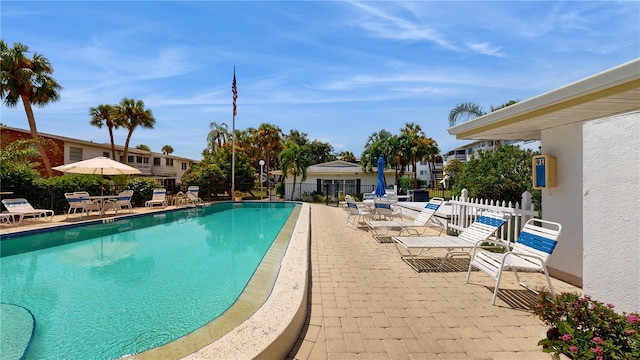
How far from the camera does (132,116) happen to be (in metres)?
29.0

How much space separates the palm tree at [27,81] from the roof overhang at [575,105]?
2300 centimetres

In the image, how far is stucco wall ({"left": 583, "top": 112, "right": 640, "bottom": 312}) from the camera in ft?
8.25

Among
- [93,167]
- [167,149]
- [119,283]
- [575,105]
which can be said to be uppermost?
[167,149]

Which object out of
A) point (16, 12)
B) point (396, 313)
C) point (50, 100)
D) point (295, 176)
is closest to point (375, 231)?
point (396, 313)

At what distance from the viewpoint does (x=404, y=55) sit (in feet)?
37.5

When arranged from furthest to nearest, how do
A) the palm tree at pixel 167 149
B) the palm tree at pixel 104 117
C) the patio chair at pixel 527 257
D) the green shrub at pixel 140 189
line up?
1. the palm tree at pixel 167 149
2. the palm tree at pixel 104 117
3. the green shrub at pixel 140 189
4. the patio chair at pixel 527 257

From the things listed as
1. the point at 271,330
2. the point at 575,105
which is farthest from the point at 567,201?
the point at 271,330

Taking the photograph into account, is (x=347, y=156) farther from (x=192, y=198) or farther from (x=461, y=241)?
(x=461, y=241)

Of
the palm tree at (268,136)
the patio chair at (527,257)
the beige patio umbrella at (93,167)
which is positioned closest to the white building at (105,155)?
the beige patio umbrella at (93,167)

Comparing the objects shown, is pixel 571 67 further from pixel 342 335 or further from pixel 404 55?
pixel 342 335

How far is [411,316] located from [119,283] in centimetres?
515

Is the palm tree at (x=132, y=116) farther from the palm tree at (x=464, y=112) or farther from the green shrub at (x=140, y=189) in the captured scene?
the palm tree at (x=464, y=112)

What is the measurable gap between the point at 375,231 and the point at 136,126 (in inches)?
1141

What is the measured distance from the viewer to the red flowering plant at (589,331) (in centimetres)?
191
